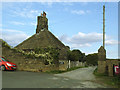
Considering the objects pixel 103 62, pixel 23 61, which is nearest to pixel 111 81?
pixel 103 62

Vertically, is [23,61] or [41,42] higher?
[41,42]

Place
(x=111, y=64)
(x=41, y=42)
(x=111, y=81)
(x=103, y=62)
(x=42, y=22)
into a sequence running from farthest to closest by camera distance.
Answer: (x=42, y=22) < (x=41, y=42) < (x=103, y=62) < (x=111, y=64) < (x=111, y=81)

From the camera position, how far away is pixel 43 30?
3212 cm

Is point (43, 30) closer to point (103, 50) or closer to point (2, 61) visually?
point (103, 50)

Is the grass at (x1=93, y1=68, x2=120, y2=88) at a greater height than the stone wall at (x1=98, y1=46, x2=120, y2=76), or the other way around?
the stone wall at (x1=98, y1=46, x2=120, y2=76)

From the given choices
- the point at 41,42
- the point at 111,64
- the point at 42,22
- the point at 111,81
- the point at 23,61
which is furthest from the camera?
the point at 42,22

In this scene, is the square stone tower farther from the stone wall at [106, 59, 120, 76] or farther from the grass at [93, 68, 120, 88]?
the grass at [93, 68, 120, 88]

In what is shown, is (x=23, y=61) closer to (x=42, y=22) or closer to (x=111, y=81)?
(x=111, y=81)

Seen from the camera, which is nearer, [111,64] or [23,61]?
[111,64]

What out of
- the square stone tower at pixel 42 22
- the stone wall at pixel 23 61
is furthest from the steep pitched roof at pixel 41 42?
the stone wall at pixel 23 61

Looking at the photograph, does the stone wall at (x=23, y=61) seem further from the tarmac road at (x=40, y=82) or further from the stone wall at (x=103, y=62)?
the stone wall at (x=103, y=62)

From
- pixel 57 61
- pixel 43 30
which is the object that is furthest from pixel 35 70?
pixel 43 30

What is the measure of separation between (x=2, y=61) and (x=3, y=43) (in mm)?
3351

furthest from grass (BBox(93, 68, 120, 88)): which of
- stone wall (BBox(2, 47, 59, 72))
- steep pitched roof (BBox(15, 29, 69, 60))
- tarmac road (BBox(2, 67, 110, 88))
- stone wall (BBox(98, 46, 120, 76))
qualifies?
steep pitched roof (BBox(15, 29, 69, 60))
